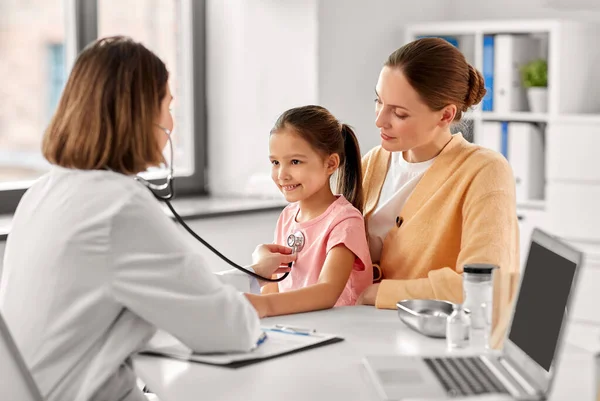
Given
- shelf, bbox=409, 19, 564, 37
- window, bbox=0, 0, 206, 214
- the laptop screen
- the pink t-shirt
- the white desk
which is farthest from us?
shelf, bbox=409, 19, 564, 37

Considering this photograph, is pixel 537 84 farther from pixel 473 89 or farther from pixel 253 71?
pixel 473 89

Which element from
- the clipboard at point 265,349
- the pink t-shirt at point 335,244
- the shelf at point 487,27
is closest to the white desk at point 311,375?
the clipboard at point 265,349

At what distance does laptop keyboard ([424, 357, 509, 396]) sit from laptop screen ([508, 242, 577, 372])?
71 mm

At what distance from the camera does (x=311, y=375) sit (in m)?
1.59

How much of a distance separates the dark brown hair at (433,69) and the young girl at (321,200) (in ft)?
0.74

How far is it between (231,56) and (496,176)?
2.06m

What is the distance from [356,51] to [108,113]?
2.58m

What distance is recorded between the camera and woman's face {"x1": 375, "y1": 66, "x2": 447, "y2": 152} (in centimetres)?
217

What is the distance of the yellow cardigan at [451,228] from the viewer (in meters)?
2.05

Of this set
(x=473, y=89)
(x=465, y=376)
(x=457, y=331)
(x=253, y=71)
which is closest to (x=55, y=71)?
(x=253, y=71)

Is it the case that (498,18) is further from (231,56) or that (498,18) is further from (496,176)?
(496,176)

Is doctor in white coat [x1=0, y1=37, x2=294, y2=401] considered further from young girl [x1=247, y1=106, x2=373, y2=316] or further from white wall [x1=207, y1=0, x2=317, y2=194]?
white wall [x1=207, y1=0, x2=317, y2=194]

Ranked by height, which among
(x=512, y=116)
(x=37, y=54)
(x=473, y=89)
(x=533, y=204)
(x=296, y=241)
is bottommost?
(x=533, y=204)

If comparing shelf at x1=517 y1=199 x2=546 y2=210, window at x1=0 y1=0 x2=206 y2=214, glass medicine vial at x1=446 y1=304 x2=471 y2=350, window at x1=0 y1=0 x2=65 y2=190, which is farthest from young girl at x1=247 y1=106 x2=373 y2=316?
shelf at x1=517 y1=199 x2=546 y2=210
